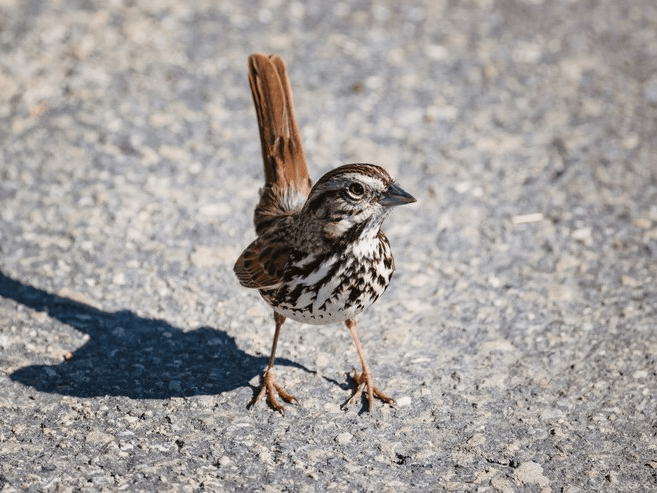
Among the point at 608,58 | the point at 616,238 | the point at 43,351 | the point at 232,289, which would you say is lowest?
the point at 43,351

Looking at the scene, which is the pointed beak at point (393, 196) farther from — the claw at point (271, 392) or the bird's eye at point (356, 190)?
the claw at point (271, 392)

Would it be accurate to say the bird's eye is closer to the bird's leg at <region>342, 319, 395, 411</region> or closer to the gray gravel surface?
the bird's leg at <region>342, 319, 395, 411</region>

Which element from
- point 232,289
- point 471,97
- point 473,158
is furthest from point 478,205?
point 232,289

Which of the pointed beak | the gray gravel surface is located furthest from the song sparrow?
the gray gravel surface

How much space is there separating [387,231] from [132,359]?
82.2 inches

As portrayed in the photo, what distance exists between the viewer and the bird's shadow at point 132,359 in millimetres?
4527

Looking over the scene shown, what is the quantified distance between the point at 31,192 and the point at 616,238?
4.11 meters

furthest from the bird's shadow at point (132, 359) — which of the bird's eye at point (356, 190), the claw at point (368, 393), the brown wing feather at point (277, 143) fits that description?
the bird's eye at point (356, 190)

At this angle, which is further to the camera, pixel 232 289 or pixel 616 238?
pixel 616 238

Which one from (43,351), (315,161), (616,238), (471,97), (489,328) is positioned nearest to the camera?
(43,351)

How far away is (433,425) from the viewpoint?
439 cm

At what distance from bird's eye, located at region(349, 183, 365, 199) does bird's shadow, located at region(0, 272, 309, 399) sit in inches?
50.6

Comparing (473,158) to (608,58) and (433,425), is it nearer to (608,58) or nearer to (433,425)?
(608,58)

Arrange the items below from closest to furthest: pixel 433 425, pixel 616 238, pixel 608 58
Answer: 1. pixel 433 425
2. pixel 616 238
3. pixel 608 58
